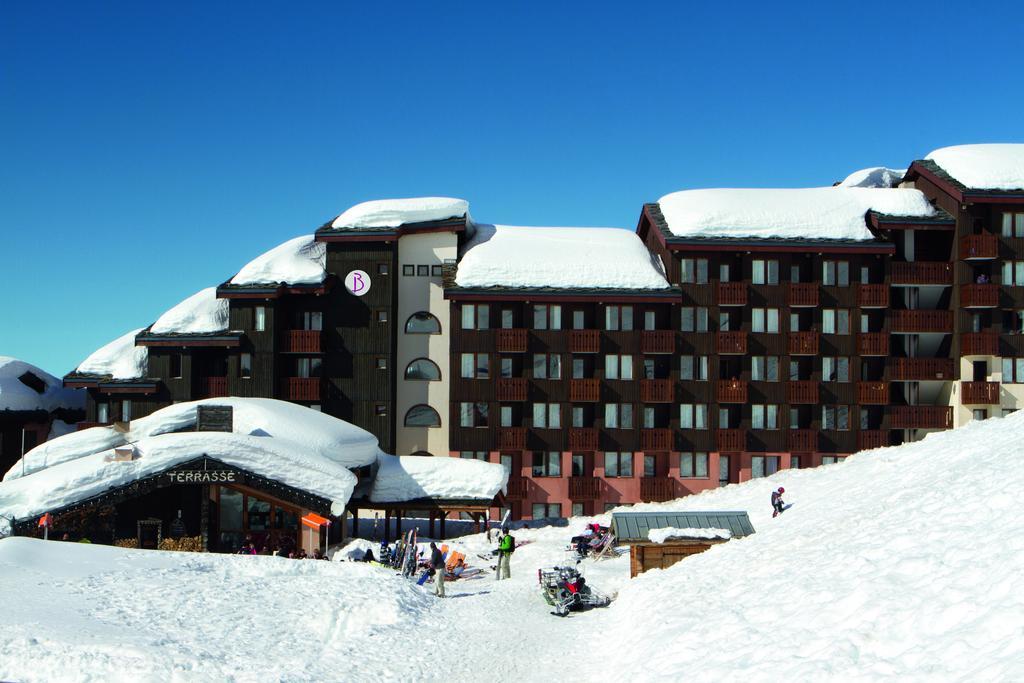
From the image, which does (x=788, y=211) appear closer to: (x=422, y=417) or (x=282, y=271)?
(x=422, y=417)

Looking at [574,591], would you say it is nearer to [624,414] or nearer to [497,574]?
[497,574]

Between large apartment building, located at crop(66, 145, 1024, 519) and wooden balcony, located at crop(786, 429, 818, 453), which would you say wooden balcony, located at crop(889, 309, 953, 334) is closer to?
large apartment building, located at crop(66, 145, 1024, 519)

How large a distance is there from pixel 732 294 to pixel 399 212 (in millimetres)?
18662

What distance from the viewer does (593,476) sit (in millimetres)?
47375

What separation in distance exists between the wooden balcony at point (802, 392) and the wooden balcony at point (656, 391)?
6.36 metres

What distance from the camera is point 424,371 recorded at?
49781 mm

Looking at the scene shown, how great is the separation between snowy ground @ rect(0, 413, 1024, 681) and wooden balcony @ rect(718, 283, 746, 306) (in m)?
20.7

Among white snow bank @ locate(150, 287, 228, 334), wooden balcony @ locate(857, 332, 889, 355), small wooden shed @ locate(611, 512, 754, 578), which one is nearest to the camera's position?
small wooden shed @ locate(611, 512, 754, 578)

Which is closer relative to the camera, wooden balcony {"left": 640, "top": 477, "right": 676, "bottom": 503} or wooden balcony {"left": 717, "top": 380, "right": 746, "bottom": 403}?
wooden balcony {"left": 640, "top": 477, "right": 676, "bottom": 503}

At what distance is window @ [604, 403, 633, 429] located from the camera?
1879 inches

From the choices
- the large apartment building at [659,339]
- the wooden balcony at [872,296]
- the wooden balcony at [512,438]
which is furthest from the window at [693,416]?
the wooden balcony at [872,296]

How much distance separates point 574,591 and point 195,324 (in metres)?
34.4

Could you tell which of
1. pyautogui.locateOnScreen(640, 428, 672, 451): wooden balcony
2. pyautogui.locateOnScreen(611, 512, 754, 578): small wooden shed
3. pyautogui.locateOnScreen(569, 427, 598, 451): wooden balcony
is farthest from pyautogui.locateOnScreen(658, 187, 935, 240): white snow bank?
pyautogui.locateOnScreen(611, 512, 754, 578): small wooden shed

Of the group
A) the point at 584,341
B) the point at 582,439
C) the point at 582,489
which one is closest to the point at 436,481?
the point at 582,489
